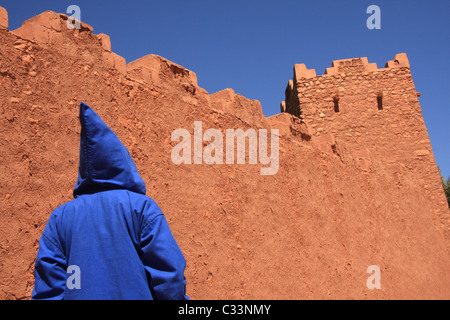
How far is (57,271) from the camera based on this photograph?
2.05 meters

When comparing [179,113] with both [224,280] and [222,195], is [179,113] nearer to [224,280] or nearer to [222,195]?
[222,195]

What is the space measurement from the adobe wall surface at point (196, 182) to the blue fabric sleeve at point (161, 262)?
4.42 ft

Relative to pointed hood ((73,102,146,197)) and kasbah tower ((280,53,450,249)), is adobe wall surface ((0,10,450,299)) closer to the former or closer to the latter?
pointed hood ((73,102,146,197))

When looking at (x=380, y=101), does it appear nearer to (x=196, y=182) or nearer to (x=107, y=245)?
(x=196, y=182)

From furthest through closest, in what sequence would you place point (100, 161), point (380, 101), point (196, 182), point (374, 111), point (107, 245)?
point (380, 101) < point (374, 111) < point (196, 182) < point (100, 161) < point (107, 245)

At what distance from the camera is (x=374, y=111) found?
11.5 meters

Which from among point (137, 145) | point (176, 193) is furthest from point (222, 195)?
point (137, 145)

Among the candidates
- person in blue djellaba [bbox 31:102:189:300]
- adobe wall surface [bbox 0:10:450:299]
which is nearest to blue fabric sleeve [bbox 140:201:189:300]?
person in blue djellaba [bbox 31:102:189:300]

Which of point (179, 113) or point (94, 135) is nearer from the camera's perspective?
point (94, 135)

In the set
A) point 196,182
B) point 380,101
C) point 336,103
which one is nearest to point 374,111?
point 380,101

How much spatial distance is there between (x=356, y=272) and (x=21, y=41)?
5.21 metres

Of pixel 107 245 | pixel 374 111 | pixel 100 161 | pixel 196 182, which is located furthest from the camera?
pixel 374 111

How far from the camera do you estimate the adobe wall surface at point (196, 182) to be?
10.5 ft

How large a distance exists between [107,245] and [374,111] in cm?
1051
